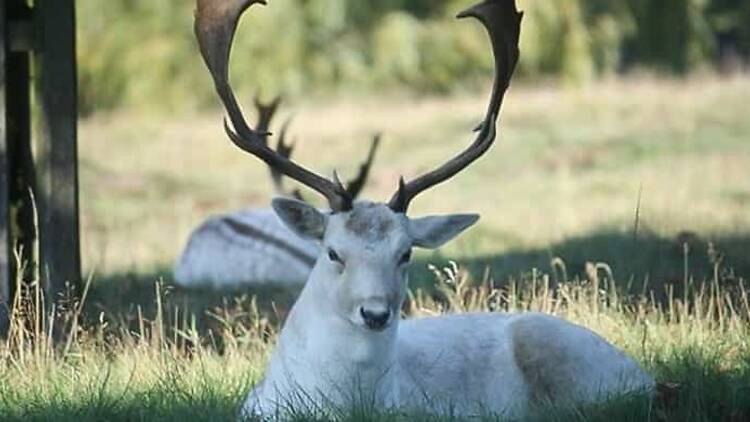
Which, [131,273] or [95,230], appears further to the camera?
[95,230]

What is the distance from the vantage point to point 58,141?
1002cm

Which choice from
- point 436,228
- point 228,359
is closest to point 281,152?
point 228,359

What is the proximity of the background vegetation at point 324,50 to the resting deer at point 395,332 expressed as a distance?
28836 mm

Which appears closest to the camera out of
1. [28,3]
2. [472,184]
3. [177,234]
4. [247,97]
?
[28,3]

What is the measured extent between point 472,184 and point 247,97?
14702 mm

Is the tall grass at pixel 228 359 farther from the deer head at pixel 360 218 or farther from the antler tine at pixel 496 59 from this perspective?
the antler tine at pixel 496 59

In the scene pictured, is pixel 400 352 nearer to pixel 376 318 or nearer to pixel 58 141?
pixel 376 318

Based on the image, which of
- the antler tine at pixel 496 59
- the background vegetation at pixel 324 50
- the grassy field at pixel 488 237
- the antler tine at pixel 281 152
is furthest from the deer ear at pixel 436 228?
the background vegetation at pixel 324 50

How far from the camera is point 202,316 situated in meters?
11.3

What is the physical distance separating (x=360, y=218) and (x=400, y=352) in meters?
0.80

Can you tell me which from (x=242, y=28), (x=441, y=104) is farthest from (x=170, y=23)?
(x=441, y=104)

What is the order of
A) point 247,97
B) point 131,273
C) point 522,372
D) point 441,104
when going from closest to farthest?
point 522,372 < point 131,273 < point 441,104 < point 247,97

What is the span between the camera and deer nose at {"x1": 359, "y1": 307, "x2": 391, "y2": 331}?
7.17 metres

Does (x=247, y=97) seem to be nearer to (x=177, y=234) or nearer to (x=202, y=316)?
(x=177, y=234)
